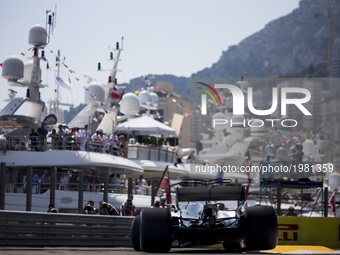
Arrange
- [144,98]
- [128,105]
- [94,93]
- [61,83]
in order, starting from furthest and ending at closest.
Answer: [144,98] → [128,105] → [94,93] → [61,83]

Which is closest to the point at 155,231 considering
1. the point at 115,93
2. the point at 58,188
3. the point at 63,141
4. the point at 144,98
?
the point at 58,188

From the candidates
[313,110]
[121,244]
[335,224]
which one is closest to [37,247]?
[121,244]

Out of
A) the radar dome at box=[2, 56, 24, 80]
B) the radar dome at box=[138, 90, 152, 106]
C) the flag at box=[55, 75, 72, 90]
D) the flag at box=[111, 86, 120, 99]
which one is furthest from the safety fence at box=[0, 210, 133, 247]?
the radar dome at box=[138, 90, 152, 106]

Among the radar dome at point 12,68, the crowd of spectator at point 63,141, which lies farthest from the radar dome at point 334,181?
the radar dome at point 12,68

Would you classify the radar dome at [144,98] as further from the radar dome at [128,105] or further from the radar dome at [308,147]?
the radar dome at [308,147]

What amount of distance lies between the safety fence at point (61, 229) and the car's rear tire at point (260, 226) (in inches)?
223

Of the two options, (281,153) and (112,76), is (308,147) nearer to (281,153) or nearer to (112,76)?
(281,153)

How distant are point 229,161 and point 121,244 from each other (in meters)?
39.4

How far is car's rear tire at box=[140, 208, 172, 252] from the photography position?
10836 mm

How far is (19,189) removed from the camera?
78.7 feet

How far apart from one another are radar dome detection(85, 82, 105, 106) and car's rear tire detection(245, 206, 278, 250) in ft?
99.1

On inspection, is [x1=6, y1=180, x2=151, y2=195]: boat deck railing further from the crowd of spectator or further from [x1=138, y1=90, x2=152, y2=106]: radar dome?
[x1=138, y1=90, x2=152, y2=106]: radar dome

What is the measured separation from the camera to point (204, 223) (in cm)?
1123

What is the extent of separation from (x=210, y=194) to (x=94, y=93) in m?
30.1
